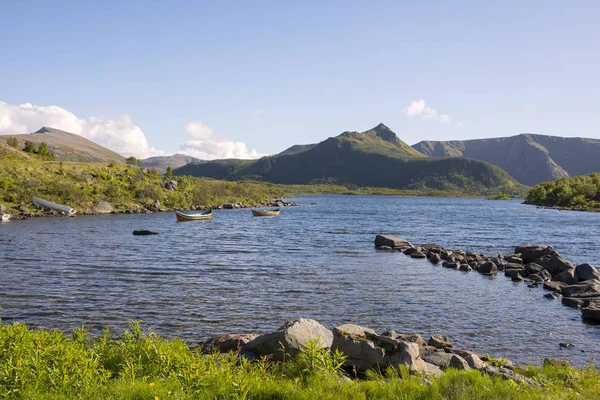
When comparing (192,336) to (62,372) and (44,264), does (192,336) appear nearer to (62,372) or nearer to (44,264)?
(62,372)

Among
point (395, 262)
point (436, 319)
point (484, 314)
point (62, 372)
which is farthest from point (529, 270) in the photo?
point (62, 372)

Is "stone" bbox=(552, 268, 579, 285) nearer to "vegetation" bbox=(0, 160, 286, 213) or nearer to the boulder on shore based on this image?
the boulder on shore

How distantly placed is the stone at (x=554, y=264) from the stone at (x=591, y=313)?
13378 millimetres

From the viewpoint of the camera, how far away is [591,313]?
22.9 metres

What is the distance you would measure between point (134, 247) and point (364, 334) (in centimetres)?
3724

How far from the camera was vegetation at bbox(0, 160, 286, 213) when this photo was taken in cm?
9044

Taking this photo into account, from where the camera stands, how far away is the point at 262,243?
53.7m

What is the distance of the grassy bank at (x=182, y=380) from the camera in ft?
30.3

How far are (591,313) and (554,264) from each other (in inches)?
599

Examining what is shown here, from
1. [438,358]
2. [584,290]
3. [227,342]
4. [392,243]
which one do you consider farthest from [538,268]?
[227,342]

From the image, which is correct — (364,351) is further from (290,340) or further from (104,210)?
(104,210)

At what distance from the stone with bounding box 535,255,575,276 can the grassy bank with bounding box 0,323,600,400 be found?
26780 millimetres

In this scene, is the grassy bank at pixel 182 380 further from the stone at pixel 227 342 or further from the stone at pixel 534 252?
the stone at pixel 534 252

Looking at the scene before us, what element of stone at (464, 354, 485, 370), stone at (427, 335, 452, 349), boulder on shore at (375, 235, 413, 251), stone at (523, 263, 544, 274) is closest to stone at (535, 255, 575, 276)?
stone at (523, 263, 544, 274)
